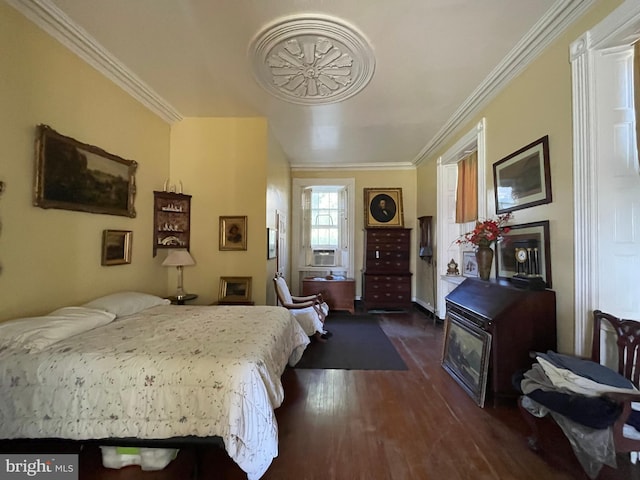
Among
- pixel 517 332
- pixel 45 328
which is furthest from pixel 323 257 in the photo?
pixel 45 328

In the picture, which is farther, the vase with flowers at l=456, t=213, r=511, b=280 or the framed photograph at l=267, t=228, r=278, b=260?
the framed photograph at l=267, t=228, r=278, b=260

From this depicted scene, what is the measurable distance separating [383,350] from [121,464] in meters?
2.65

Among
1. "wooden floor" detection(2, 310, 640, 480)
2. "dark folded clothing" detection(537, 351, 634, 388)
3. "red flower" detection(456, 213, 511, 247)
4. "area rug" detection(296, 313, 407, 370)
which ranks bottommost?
"area rug" detection(296, 313, 407, 370)

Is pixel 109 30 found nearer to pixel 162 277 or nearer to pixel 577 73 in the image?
pixel 162 277

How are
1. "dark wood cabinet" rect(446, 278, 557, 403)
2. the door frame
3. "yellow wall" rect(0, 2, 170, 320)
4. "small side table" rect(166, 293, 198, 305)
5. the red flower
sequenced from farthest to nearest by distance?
"small side table" rect(166, 293, 198, 305)
the red flower
"dark wood cabinet" rect(446, 278, 557, 403)
"yellow wall" rect(0, 2, 170, 320)
the door frame

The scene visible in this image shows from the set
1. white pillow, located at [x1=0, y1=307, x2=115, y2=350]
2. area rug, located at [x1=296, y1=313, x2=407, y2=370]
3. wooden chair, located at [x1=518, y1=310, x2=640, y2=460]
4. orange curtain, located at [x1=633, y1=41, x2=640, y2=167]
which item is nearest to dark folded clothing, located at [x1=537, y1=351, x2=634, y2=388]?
wooden chair, located at [x1=518, y1=310, x2=640, y2=460]

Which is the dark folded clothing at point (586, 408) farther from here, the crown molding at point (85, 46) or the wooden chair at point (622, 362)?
the crown molding at point (85, 46)

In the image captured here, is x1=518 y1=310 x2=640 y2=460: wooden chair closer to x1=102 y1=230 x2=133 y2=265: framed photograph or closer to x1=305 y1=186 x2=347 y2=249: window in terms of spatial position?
x1=102 y1=230 x2=133 y2=265: framed photograph

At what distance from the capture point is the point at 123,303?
244cm

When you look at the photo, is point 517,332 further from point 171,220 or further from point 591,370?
point 171,220

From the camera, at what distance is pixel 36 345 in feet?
5.07

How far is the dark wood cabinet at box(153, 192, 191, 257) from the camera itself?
3.39 meters

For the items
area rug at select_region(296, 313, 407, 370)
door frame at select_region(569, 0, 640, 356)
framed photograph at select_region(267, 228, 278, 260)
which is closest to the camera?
door frame at select_region(569, 0, 640, 356)

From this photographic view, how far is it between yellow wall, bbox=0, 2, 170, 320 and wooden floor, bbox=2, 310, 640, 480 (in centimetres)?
132
